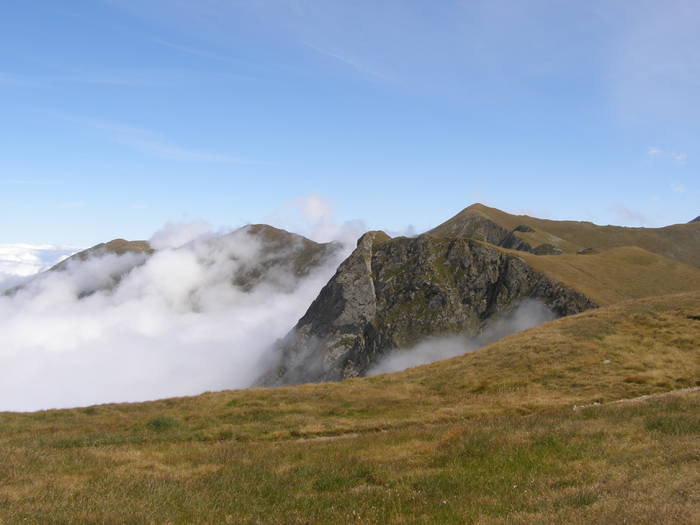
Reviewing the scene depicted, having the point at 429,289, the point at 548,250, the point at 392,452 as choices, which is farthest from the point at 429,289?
the point at 392,452

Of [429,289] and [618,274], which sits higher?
[429,289]

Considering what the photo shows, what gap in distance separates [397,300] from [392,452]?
5472 inches

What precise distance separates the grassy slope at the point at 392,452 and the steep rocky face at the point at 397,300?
105 metres

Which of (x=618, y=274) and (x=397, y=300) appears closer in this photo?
(x=618, y=274)

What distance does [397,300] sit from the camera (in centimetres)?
15538

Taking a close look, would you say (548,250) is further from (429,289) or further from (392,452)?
(392,452)

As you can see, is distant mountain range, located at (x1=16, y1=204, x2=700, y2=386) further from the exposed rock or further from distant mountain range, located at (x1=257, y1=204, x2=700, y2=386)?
the exposed rock

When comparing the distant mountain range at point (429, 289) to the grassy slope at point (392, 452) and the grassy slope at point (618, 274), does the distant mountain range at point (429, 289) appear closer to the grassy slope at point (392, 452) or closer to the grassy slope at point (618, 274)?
the grassy slope at point (618, 274)

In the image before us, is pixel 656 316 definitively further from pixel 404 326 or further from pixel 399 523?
pixel 404 326

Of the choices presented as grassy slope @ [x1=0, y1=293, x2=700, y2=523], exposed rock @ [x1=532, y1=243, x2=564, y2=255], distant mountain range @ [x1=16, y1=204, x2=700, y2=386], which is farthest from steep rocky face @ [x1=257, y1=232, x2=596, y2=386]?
grassy slope @ [x1=0, y1=293, x2=700, y2=523]

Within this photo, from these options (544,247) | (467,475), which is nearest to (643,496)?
(467,475)

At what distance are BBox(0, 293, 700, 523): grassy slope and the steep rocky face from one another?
105 m

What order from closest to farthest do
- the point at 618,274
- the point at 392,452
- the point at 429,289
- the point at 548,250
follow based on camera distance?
the point at 392,452
the point at 618,274
the point at 429,289
the point at 548,250

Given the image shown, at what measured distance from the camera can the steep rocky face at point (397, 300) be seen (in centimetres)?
14262
